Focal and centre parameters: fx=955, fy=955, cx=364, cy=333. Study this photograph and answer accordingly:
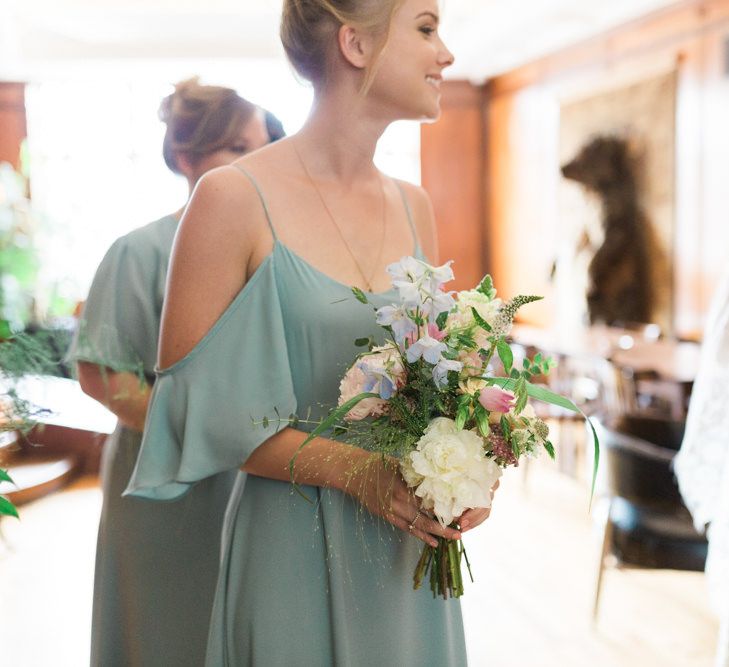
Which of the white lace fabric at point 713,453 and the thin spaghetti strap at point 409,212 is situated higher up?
the thin spaghetti strap at point 409,212

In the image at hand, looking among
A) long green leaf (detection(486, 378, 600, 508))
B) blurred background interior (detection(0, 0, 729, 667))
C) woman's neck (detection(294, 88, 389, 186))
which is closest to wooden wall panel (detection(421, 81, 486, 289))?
blurred background interior (detection(0, 0, 729, 667))

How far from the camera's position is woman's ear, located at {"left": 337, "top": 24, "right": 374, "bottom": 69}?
154cm

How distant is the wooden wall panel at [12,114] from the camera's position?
1048 centimetres

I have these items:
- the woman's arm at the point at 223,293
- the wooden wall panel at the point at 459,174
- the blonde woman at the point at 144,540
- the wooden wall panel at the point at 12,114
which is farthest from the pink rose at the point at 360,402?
the wooden wall panel at the point at 12,114

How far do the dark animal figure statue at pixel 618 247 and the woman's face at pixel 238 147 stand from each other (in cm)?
549

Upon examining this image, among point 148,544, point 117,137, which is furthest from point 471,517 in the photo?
point 117,137

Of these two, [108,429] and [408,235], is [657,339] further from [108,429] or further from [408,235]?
[108,429]

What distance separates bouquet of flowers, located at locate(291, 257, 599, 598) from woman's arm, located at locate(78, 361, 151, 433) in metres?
0.61

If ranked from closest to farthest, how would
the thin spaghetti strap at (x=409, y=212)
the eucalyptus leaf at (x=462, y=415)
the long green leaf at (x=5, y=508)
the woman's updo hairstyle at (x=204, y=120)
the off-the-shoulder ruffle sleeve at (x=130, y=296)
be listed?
the long green leaf at (x=5, y=508)
the eucalyptus leaf at (x=462, y=415)
the thin spaghetti strap at (x=409, y=212)
the off-the-shoulder ruffle sleeve at (x=130, y=296)
the woman's updo hairstyle at (x=204, y=120)

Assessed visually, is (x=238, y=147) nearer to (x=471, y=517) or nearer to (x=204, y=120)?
(x=204, y=120)

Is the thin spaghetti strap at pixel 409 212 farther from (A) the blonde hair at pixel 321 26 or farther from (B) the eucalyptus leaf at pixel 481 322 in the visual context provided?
(B) the eucalyptus leaf at pixel 481 322

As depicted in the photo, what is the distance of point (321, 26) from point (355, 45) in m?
0.07

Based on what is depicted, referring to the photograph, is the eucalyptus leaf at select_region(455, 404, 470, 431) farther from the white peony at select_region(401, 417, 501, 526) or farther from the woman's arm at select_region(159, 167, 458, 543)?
the woman's arm at select_region(159, 167, 458, 543)

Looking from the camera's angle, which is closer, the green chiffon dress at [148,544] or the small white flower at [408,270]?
the small white flower at [408,270]
